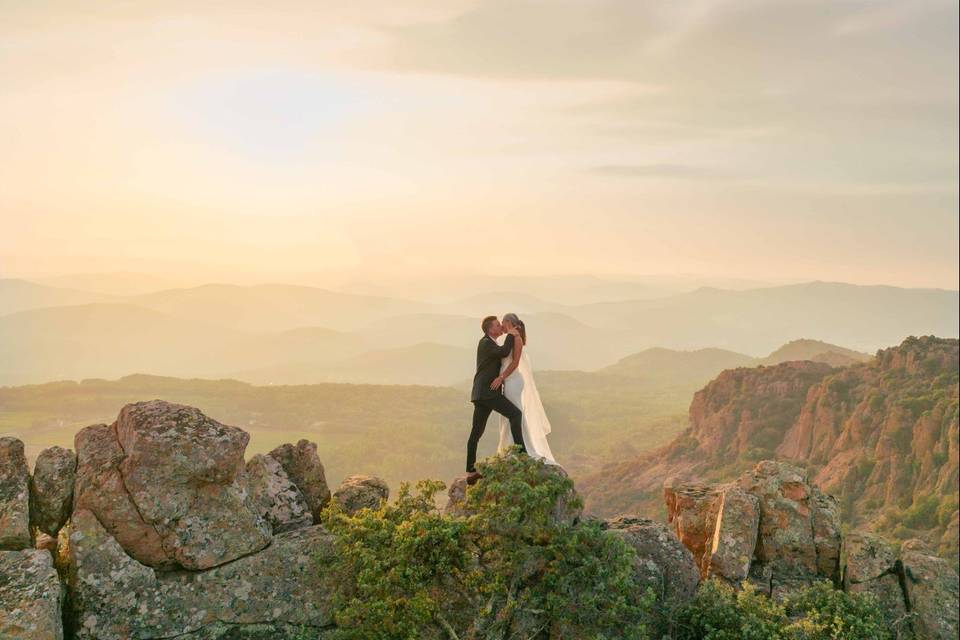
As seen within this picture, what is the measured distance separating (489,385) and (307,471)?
5.27 meters

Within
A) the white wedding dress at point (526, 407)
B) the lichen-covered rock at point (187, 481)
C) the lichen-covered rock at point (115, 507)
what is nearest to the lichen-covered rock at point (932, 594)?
the white wedding dress at point (526, 407)

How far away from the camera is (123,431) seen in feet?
55.8

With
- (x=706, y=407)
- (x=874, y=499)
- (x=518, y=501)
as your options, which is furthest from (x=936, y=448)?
(x=518, y=501)

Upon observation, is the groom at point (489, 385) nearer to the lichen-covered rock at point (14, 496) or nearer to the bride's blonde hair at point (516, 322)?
the bride's blonde hair at point (516, 322)

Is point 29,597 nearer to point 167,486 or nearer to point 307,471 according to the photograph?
point 167,486

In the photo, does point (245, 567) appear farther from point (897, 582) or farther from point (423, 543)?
point (897, 582)

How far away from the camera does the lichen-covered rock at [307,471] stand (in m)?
20.0

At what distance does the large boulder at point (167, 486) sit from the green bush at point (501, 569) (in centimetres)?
269

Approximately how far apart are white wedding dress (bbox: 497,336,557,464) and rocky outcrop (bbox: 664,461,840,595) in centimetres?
562

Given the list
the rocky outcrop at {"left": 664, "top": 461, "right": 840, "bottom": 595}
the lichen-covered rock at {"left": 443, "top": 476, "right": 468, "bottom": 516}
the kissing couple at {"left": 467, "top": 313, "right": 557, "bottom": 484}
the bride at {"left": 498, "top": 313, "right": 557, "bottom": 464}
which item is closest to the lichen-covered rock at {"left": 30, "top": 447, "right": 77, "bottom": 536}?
the lichen-covered rock at {"left": 443, "top": 476, "right": 468, "bottom": 516}

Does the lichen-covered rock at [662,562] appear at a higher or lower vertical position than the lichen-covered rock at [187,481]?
lower

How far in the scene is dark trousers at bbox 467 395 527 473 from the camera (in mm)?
20328

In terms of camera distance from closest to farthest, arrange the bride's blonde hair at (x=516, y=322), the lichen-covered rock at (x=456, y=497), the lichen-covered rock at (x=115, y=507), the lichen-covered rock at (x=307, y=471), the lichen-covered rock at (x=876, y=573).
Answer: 1. the lichen-covered rock at (x=115, y=507)
2. the lichen-covered rock at (x=456, y=497)
3. the lichen-covered rock at (x=307, y=471)
4. the bride's blonde hair at (x=516, y=322)
5. the lichen-covered rock at (x=876, y=573)

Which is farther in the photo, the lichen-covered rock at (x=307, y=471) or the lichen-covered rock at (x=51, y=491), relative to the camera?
the lichen-covered rock at (x=307, y=471)
